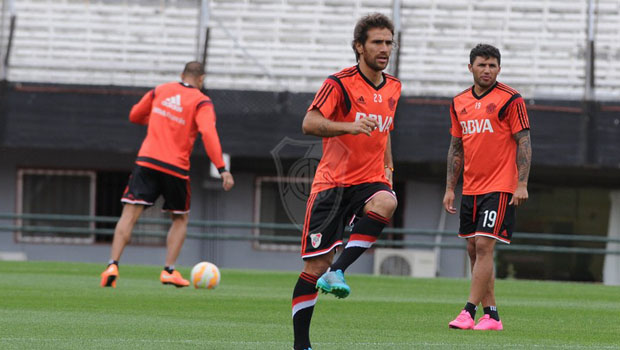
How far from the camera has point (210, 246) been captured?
887 inches

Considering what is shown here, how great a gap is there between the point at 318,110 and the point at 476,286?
2738mm

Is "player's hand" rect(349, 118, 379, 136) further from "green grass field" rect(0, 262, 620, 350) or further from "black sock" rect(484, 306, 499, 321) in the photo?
"black sock" rect(484, 306, 499, 321)

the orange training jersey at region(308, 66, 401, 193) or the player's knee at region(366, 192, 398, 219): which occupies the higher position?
the orange training jersey at region(308, 66, 401, 193)

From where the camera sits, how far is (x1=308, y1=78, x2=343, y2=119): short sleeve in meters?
6.64

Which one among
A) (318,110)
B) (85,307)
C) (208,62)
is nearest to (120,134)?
(208,62)

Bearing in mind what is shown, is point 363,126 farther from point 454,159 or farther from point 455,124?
point 454,159

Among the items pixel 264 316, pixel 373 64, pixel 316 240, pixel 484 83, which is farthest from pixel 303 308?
pixel 484 83

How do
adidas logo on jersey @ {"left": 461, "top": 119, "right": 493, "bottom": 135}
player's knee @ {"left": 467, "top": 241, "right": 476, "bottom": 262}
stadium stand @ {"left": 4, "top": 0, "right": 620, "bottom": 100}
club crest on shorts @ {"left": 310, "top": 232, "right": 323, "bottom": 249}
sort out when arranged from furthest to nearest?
stadium stand @ {"left": 4, "top": 0, "right": 620, "bottom": 100}
player's knee @ {"left": 467, "top": 241, "right": 476, "bottom": 262}
adidas logo on jersey @ {"left": 461, "top": 119, "right": 493, "bottom": 135}
club crest on shorts @ {"left": 310, "top": 232, "right": 323, "bottom": 249}

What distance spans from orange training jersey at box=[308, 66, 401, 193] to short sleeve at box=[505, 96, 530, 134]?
1940 mm

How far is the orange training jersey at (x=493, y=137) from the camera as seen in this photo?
8.73 metres

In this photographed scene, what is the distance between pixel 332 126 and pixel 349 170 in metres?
0.54

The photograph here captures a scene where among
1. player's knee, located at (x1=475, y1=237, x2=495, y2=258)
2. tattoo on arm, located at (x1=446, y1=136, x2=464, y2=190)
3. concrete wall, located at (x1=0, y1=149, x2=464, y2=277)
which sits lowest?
concrete wall, located at (x1=0, y1=149, x2=464, y2=277)

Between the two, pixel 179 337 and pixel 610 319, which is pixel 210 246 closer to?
pixel 610 319

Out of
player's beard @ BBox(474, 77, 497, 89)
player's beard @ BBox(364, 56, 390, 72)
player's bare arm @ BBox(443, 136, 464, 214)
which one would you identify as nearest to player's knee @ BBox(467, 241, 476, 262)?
player's bare arm @ BBox(443, 136, 464, 214)
